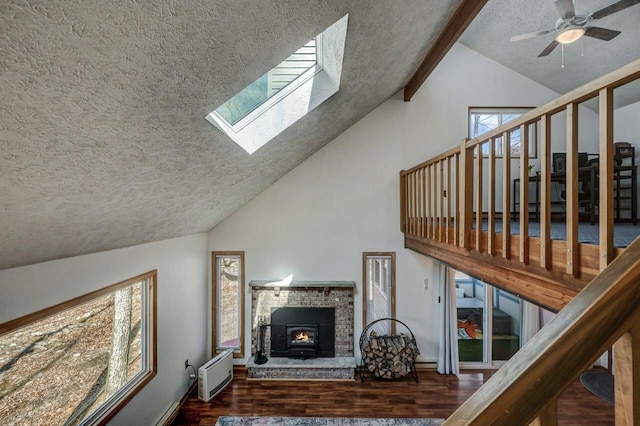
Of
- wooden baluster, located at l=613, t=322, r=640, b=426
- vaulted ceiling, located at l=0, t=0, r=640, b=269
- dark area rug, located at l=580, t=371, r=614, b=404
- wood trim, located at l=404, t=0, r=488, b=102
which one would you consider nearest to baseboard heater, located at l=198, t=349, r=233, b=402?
vaulted ceiling, located at l=0, t=0, r=640, b=269

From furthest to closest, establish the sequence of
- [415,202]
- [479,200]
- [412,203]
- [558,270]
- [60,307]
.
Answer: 1. [412,203]
2. [415,202]
3. [479,200]
4. [60,307]
5. [558,270]

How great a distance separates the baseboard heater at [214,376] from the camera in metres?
4.02

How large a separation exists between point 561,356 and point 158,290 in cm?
390

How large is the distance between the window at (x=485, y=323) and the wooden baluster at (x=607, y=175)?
12.7 ft

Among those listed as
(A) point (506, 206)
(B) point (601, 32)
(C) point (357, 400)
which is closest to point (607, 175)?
(A) point (506, 206)

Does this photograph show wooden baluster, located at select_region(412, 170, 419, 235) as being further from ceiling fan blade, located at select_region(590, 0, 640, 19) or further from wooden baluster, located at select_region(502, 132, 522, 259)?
ceiling fan blade, located at select_region(590, 0, 640, 19)

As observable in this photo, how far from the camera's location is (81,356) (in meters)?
2.60

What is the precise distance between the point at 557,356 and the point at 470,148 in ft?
7.90

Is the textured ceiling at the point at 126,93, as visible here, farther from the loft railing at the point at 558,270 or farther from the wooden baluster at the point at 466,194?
the loft railing at the point at 558,270

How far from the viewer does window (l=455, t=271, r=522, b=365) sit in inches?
192

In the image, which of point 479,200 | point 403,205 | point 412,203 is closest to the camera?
point 479,200

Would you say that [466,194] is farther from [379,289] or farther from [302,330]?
[302,330]

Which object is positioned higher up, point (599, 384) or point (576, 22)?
point (576, 22)

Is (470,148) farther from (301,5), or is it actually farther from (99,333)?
(99,333)
